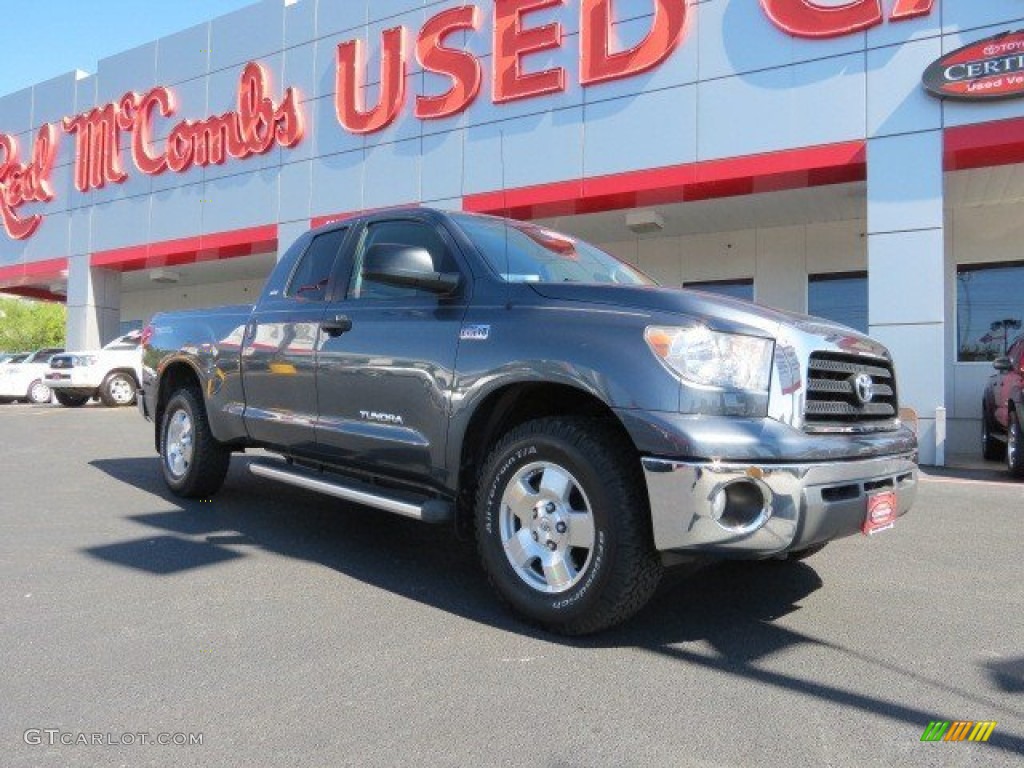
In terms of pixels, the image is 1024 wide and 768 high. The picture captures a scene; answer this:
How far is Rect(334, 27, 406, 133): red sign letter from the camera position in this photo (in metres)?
15.0

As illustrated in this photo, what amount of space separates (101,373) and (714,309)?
16.7m

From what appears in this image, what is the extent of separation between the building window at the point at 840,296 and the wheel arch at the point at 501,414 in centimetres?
1195

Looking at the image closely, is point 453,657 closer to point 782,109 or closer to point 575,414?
point 575,414

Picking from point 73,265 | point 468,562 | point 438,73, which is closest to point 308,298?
point 468,562

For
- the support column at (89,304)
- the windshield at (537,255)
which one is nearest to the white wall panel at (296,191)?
the support column at (89,304)

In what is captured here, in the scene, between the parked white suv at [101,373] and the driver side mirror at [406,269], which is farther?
the parked white suv at [101,373]

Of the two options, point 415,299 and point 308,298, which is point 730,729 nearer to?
point 415,299

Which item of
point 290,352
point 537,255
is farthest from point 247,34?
point 537,255

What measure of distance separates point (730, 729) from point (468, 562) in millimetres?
2255

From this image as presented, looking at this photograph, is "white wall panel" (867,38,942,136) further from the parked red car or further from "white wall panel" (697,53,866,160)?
the parked red car

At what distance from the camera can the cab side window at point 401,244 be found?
4219 millimetres

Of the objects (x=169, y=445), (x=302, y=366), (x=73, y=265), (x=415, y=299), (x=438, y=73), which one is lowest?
(x=169, y=445)

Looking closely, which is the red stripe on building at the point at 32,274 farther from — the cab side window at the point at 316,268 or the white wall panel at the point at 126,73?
→ the cab side window at the point at 316,268

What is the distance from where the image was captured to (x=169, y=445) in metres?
6.39
